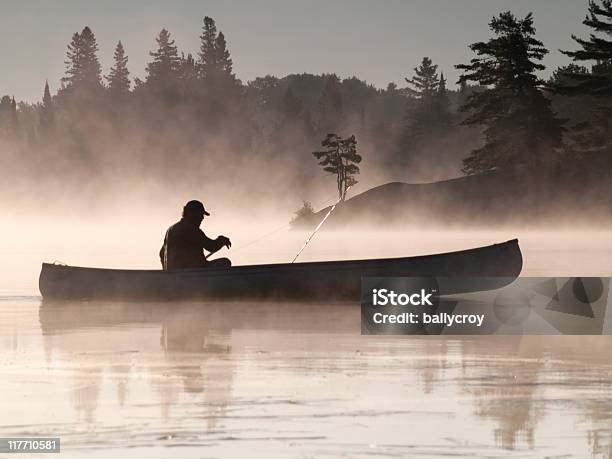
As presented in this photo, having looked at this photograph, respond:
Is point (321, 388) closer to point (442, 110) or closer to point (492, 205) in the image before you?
point (492, 205)

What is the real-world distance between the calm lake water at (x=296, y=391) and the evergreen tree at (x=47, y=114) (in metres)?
158

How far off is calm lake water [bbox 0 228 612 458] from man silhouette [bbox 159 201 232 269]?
94.4 inches

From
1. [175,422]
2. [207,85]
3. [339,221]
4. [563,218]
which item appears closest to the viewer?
[175,422]

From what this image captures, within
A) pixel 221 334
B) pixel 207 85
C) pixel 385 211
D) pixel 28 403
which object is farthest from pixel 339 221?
pixel 207 85

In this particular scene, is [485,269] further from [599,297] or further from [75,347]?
[75,347]

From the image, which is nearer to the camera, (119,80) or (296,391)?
(296,391)

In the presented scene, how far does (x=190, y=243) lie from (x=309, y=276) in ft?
6.51

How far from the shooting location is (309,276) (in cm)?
1906

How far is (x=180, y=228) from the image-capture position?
1870 centimetres

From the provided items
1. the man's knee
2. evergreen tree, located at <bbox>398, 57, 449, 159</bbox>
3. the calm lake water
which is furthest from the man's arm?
evergreen tree, located at <bbox>398, 57, 449, 159</bbox>

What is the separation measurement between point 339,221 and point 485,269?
55564mm

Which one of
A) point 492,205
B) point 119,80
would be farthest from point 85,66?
point 492,205

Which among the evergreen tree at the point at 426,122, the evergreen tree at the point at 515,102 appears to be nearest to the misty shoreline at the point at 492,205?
the evergreen tree at the point at 515,102

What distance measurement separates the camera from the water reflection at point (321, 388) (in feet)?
25.7
